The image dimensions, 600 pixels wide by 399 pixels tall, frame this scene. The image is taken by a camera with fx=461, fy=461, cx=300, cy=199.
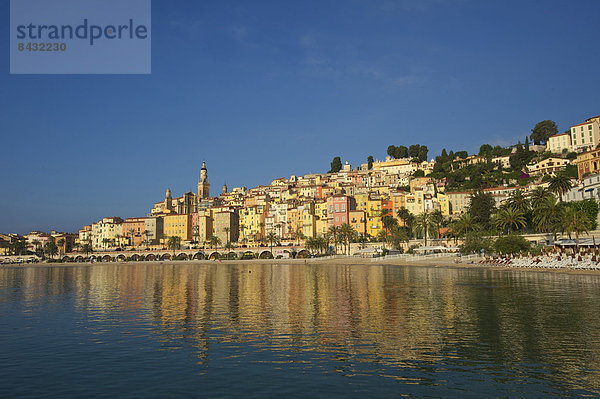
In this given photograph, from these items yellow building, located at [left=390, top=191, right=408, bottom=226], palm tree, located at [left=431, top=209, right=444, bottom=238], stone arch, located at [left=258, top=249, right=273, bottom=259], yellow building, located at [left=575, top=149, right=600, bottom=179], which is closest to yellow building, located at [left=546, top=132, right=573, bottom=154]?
yellow building, located at [left=390, top=191, right=408, bottom=226]

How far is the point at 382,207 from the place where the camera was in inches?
5595

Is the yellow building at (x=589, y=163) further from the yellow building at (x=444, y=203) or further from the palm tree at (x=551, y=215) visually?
the yellow building at (x=444, y=203)

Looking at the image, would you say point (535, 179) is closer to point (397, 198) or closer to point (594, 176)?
point (397, 198)

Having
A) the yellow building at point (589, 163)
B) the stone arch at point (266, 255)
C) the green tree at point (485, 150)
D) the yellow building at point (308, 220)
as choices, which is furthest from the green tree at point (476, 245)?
the green tree at point (485, 150)

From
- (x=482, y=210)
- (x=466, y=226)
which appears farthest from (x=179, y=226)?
(x=466, y=226)

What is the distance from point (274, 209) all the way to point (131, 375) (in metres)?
144

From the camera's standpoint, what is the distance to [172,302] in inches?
1428

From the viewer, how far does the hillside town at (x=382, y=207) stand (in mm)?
122375

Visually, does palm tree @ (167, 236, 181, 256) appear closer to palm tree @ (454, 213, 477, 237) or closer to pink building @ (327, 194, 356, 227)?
pink building @ (327, 194, 356, 227)

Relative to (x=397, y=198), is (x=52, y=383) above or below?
below

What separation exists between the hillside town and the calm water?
7136 centimetres

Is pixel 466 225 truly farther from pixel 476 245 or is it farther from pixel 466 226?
pixel 476 245

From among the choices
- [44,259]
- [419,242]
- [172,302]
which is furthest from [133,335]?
[44,259]

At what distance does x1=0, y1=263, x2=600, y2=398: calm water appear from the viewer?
584 inches
